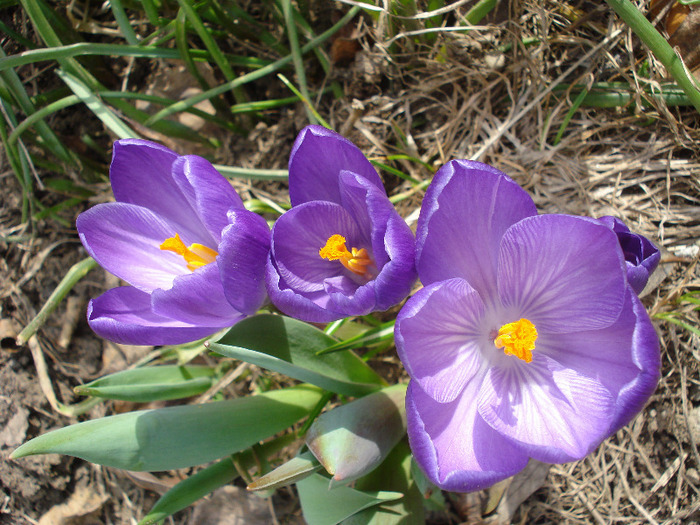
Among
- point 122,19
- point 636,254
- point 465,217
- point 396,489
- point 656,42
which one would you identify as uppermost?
point 656,42

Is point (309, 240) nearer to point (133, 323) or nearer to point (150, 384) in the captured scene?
point (133, 323)

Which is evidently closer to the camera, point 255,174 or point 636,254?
point 636,254

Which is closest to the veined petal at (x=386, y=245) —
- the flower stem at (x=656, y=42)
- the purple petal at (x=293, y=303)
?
the purple petal at (x=293, y=303)

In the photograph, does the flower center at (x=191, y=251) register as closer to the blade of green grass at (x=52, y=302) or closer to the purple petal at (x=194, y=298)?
the purple petal at (x=194, y=298)

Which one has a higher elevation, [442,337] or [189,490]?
[442,337]

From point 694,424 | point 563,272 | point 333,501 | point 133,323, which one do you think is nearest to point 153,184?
point 133,323

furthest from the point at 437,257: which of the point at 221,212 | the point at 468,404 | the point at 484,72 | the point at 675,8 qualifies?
the point at 675,8

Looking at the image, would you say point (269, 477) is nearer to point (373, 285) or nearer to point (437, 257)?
point (373, 285)
